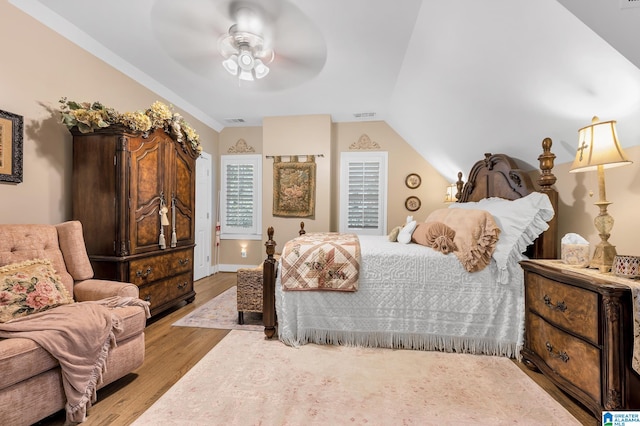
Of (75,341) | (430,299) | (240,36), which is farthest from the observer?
(240,36)

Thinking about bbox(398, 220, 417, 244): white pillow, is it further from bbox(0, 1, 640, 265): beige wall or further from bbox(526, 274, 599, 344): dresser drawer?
bbox(0, 1, 640, 265): beige wall

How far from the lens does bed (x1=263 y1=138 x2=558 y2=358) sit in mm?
2213

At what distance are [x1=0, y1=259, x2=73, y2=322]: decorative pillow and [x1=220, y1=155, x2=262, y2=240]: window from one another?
3401 mm

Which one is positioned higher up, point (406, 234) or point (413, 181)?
point (413, 181)

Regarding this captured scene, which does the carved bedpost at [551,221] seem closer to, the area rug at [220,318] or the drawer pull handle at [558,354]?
the drawer pull handle at [558,354]

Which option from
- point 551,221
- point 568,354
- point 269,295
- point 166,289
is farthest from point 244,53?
point 568,354

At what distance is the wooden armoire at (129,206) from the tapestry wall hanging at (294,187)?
1.99 meters

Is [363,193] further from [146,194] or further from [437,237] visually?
[146,194]

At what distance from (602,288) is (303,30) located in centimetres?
287

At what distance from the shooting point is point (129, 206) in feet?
8.53

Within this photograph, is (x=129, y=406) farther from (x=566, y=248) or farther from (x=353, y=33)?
(x=353, y=33)

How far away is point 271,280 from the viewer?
97.0 inches

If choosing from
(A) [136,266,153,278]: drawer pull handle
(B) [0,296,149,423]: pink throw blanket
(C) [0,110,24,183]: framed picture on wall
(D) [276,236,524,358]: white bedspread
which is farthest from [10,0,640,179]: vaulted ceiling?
(B) [0,296,149,423]: pink throw blanket

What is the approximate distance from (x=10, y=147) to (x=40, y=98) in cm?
53
